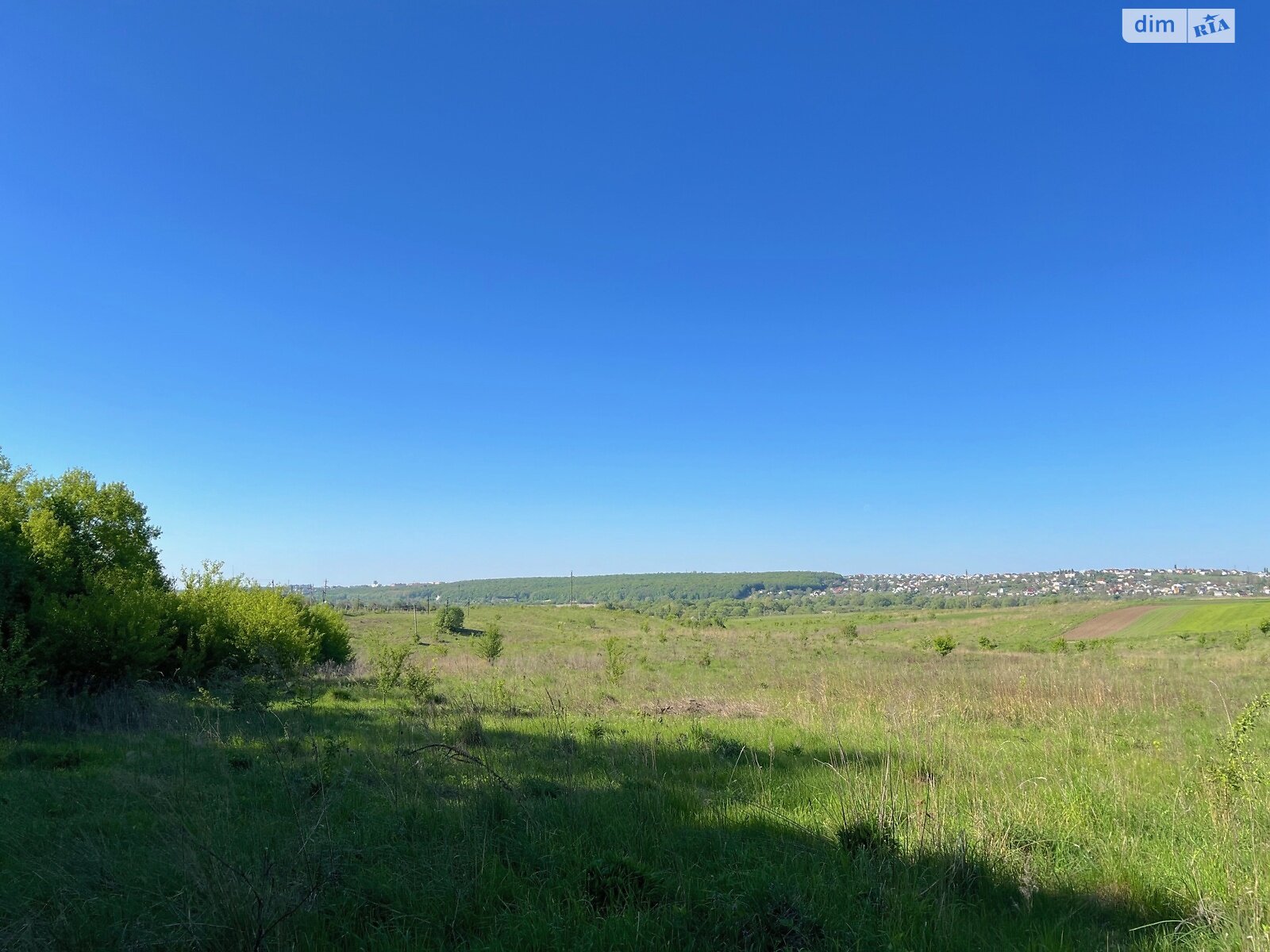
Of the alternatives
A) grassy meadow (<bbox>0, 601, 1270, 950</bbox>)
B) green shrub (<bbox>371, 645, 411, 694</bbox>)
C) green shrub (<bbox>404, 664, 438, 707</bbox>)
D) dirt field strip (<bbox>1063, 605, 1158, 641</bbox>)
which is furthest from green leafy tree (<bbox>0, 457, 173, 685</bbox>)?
dirt field strip (<bbox>1063, 605, 1158, 641</bbox>)

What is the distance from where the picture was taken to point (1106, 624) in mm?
57688

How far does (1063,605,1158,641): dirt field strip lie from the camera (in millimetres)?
49022

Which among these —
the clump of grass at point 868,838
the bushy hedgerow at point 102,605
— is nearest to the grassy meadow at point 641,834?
the clump of grass at point 868,838

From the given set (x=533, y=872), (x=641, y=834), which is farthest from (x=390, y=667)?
(x=533, y=872)

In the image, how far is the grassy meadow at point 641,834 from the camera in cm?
325

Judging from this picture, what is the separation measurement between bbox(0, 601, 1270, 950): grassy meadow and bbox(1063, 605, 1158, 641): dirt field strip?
4649 cm

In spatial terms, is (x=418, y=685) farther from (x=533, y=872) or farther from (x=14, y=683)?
(x=533, y=872)

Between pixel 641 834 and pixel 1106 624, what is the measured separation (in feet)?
233

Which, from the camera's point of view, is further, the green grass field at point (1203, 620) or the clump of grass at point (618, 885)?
the green grass field at point (1203, 620)

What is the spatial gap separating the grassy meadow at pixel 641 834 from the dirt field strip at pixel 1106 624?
46.5 metres

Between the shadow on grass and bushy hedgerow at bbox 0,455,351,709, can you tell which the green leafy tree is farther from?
the shadow on grass

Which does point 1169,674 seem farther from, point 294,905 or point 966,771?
point 294,905

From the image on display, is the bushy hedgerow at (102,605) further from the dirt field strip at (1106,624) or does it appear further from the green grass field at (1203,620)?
the green grass field at (1203,620)

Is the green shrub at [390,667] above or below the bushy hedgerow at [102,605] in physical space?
below
